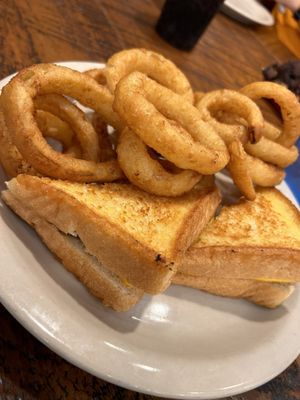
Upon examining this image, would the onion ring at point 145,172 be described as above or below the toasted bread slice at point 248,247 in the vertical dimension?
above

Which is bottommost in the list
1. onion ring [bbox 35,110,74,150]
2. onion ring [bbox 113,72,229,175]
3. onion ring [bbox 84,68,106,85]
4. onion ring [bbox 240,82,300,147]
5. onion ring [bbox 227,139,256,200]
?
onion ring [bbox 35,110,74,150]

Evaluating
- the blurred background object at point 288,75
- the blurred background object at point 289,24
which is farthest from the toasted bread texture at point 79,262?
the blurred background object at point 289,24

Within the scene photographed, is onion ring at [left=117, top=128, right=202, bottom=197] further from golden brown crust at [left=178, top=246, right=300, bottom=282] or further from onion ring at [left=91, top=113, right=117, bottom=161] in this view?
golden brown crust at [left=178, top=246, right=300, bottom=282]

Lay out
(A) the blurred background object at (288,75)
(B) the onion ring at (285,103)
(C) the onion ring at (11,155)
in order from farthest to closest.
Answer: (A) the blurred background object at (288,75) → (B) the onion ring at (285,103) → (C) the onion ring at (11,155)

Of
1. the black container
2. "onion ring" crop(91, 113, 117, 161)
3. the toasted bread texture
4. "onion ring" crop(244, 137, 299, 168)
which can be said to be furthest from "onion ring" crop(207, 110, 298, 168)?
the black container

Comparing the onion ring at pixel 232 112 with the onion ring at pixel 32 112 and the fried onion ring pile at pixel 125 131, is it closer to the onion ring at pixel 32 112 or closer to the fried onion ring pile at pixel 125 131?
the fried onion ring pile at pixel 125 131

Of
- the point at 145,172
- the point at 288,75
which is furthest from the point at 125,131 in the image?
the point at 288,75
